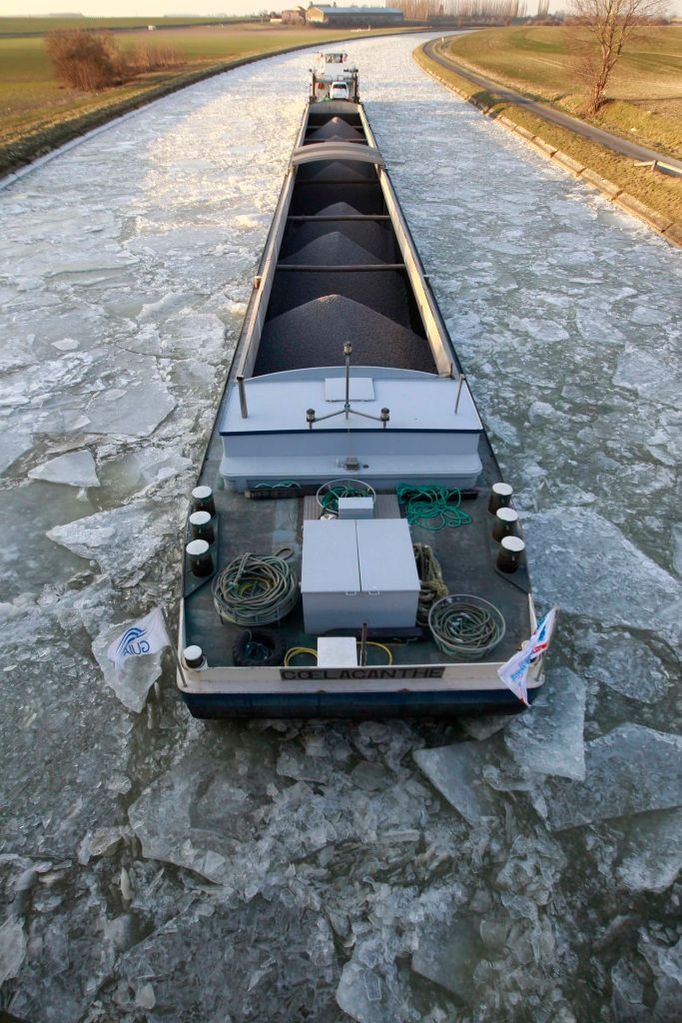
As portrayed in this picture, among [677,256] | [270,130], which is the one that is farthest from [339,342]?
[270,130]

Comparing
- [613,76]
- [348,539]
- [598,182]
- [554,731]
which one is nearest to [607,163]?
[598,182]

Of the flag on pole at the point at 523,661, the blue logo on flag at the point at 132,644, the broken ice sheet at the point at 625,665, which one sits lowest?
the broken ice sheet at the point at 625,665

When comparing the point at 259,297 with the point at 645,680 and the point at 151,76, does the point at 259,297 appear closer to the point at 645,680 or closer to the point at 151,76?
the point at 645,680

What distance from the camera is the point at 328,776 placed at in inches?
165

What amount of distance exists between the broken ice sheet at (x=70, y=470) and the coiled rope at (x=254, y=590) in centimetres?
307

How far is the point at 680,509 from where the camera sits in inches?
254

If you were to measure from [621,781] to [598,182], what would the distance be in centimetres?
1845

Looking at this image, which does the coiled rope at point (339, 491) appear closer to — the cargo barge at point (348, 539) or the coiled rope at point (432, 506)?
the cargo barge at point (348, 539)

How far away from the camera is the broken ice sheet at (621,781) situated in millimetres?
4027

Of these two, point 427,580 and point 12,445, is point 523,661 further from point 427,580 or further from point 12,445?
point 12,445

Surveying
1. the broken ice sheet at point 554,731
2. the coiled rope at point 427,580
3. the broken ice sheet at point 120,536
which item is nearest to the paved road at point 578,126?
the coiled rope at point 427,580

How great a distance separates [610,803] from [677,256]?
12921mm

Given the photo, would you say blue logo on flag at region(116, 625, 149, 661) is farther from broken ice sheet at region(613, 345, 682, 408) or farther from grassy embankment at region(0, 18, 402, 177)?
grassy embankment at region(0, 18, 402, 177)

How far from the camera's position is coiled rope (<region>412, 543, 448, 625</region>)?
14.4 feet
